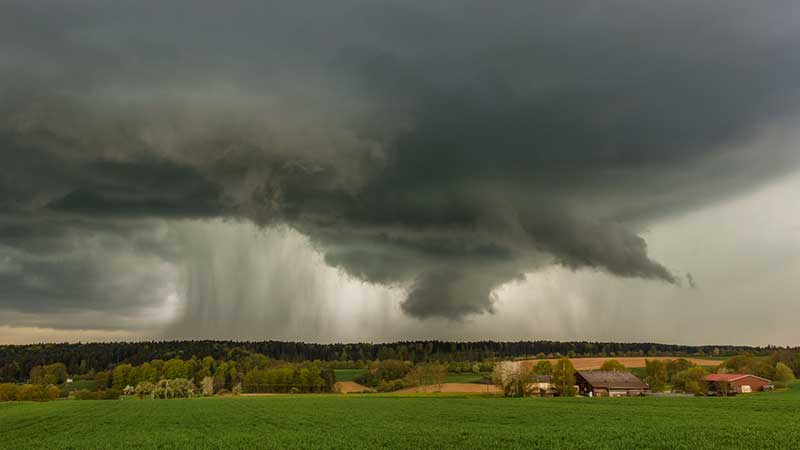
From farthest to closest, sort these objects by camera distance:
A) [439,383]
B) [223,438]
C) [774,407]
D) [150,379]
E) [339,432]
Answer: [150,379]
[439,383]
[774,407]
[339,432]
[223,438]

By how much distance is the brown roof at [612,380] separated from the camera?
5507 inches

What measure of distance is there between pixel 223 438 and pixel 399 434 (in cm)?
1346

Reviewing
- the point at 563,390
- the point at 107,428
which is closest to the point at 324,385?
the point at 563,390

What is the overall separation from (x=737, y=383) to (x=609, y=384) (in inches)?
1081

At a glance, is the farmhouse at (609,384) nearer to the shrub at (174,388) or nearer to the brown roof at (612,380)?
the brown roof at (612,380)

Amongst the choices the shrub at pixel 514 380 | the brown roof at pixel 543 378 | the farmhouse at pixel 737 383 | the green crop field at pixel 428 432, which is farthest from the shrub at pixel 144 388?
the farmhouse at pixel 737 383

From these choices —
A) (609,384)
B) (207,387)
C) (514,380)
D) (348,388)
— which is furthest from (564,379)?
(207,387)

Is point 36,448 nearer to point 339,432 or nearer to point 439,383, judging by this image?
point 339,432

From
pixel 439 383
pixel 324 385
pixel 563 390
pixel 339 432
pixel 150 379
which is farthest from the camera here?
pixel 150 379

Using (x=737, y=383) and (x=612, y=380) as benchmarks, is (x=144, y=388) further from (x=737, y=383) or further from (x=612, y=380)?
(x=737, y=383)

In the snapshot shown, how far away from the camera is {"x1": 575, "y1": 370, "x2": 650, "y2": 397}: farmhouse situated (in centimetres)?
13762

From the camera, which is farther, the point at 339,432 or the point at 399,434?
the point at 339,432

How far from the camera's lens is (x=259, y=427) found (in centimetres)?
5319

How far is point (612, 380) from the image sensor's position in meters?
143
